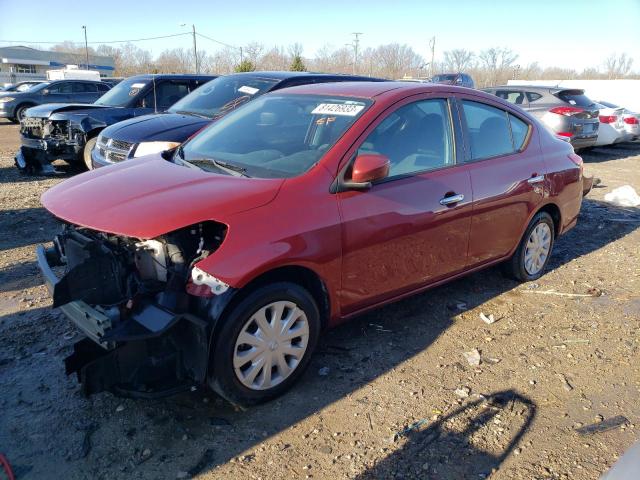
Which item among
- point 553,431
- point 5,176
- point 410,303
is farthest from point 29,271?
point 5,176

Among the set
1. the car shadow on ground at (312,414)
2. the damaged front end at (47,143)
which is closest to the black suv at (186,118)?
the damaged front end at (47,143)

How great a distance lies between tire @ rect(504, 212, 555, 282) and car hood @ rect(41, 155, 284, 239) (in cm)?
278

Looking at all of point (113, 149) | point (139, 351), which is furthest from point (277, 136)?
point (113, 149)

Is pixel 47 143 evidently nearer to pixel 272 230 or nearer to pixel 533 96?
pixel 272 230

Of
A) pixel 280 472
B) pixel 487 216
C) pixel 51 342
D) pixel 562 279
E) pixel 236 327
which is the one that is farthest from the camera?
pixel 562 279

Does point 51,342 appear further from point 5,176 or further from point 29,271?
point 5,176

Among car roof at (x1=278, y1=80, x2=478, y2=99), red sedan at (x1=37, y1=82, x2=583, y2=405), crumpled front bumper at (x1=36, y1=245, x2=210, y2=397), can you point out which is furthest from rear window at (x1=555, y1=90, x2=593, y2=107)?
crumpled front bumper at (x1=36, y1=245, x2=210, y2=397)

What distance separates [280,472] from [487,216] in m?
2.62

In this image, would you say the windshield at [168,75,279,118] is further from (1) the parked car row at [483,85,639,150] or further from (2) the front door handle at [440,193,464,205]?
(1) the parked car row at [483,85,639,150]

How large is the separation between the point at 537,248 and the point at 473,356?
1827 mm

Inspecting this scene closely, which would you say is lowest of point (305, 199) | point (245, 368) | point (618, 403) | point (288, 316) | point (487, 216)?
point (618, 403)

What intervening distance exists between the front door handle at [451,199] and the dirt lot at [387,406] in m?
1.00

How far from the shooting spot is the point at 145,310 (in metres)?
2.80

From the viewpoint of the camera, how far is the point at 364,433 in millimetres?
2945
